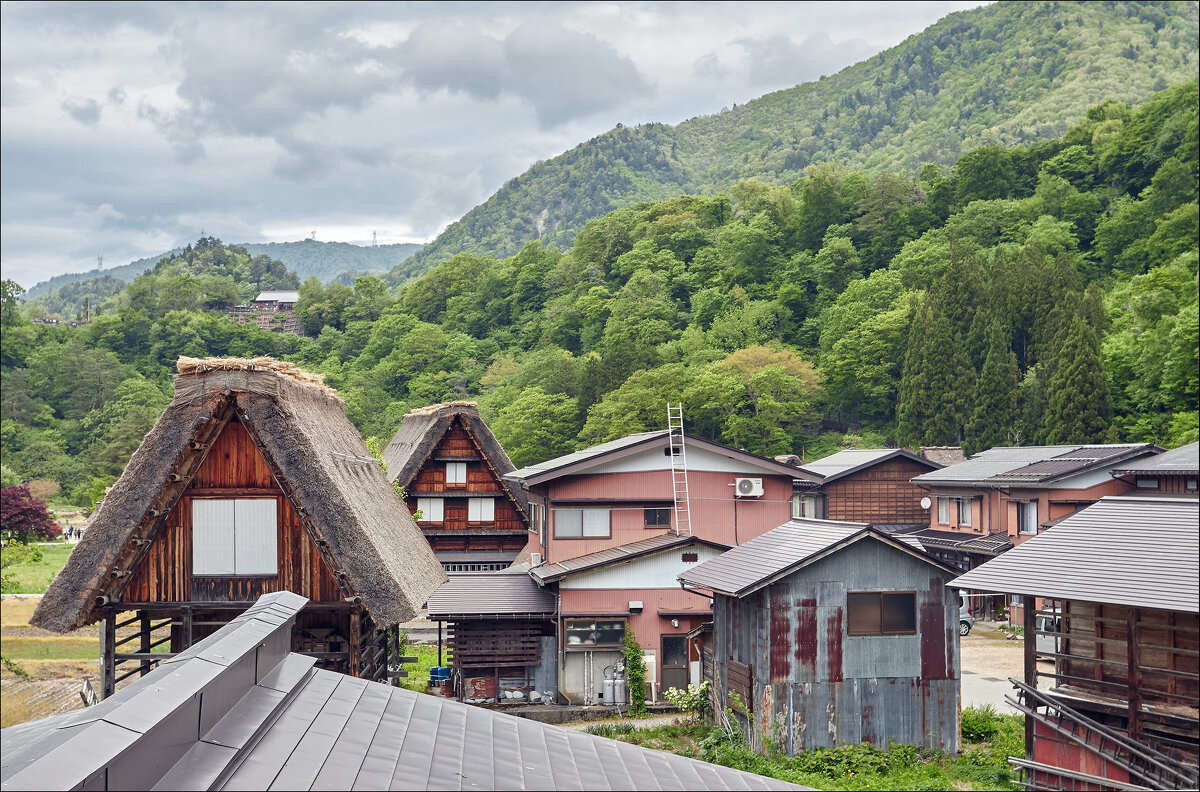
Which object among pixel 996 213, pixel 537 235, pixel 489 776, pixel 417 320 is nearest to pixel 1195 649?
pixel 489 776

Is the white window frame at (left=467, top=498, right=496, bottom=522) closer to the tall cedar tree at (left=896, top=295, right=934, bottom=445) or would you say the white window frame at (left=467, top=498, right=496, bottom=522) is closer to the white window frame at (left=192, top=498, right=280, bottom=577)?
the white window frame at (left=192, top=498, right=280, bottom=577)

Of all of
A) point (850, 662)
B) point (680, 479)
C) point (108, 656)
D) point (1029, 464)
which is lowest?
point (850, 662)

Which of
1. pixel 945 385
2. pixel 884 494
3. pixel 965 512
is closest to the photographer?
pixel 965 512

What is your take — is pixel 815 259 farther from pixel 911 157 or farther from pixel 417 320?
pixel 911 157

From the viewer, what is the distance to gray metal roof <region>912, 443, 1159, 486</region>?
98.3 ft

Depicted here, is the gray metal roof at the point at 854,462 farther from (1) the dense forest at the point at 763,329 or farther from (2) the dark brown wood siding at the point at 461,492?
(2) the dark brown wood siding at the point at 461,492

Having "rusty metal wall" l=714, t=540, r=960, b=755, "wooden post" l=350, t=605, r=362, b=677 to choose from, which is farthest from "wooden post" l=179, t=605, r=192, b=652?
"rusty metal wall" l=714, t=540, r=960, b=755

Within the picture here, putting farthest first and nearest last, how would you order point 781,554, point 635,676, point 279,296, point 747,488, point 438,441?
1. point 279,296
2. point 438,441
3. point 747,488
4. point 635,676
5. point 781,554

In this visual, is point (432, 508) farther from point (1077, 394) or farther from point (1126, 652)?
point (1077, 394)

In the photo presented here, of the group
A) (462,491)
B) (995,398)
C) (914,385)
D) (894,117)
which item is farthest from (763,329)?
(894,117)

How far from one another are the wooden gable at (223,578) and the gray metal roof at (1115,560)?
10.3m

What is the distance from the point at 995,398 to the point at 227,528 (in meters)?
44.6

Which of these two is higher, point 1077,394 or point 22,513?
point 1077,394

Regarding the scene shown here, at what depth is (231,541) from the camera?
14.8 metres
